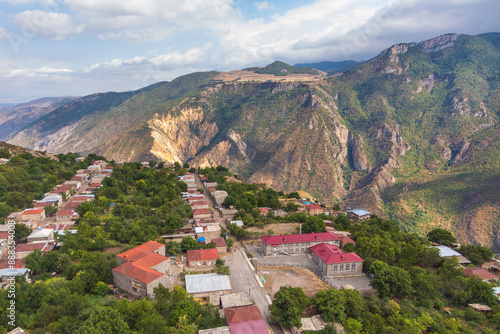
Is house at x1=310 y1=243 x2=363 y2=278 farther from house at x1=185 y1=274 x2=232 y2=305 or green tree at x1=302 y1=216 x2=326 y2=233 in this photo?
house at x1=185 y1=274 x2=232 y2=305

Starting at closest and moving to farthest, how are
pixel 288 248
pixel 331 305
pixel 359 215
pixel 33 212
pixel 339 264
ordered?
1. pixel 331 305
2. pixel 339 264
3. pixel 288 248
4. pixel 33 212
5. pixel 359 215

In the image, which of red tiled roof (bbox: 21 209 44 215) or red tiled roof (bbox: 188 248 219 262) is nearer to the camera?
red tiled roof (bbox: 188 248 219 262)

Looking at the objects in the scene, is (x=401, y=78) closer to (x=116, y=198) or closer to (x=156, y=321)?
(x=116, y=198)

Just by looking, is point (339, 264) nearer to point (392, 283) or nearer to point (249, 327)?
point (392, 283)

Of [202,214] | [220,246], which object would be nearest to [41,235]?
[202,214]

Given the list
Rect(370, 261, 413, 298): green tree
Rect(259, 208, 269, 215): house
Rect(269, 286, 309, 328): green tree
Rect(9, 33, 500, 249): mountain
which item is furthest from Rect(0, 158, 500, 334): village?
Rect(9, 33, 500, 249): mountain

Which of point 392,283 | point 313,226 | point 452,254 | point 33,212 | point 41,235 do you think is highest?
point 33,212
